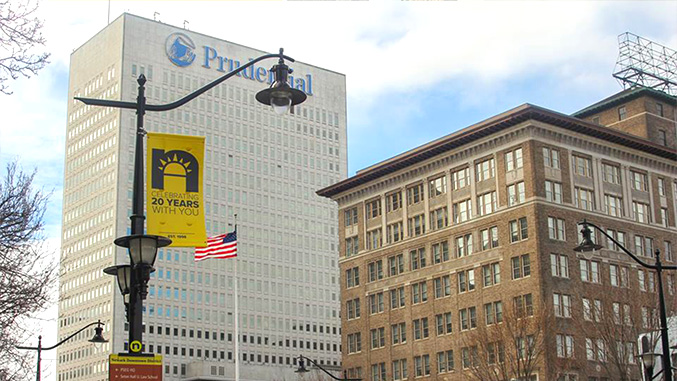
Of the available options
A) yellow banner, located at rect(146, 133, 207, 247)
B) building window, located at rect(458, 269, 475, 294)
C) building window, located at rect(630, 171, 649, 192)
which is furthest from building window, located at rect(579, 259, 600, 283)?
yellow banner, located at rect(146, 133, 207, 247)

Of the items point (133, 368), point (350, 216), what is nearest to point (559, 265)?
point (350, 216)

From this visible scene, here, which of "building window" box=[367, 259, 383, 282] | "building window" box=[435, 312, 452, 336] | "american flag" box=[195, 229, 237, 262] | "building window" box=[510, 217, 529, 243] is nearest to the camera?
"american flag" box=[195, 229, 237, 262]

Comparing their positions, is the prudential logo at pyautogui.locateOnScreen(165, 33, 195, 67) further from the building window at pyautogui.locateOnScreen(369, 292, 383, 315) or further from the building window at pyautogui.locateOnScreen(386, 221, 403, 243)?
the building window at pyautogui.locateOnScreen(369, 292, 383, 315)

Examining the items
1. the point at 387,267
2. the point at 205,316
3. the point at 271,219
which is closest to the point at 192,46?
the point at 271,219

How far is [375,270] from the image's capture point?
116 m

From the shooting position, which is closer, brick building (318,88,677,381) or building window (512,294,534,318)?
building window (512,294,534,318)

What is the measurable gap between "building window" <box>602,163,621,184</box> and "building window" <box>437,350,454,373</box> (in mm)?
24247

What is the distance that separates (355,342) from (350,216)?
51.1ft

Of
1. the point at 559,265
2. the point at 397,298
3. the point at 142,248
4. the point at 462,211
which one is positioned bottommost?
the point at 142,248

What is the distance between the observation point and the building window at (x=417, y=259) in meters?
109

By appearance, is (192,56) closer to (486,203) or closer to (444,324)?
(486,203)

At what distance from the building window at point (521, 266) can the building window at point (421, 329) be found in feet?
43.7

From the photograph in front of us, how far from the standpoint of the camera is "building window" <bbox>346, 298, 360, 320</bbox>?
4592 inches

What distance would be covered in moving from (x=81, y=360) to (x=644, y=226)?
110 metres
